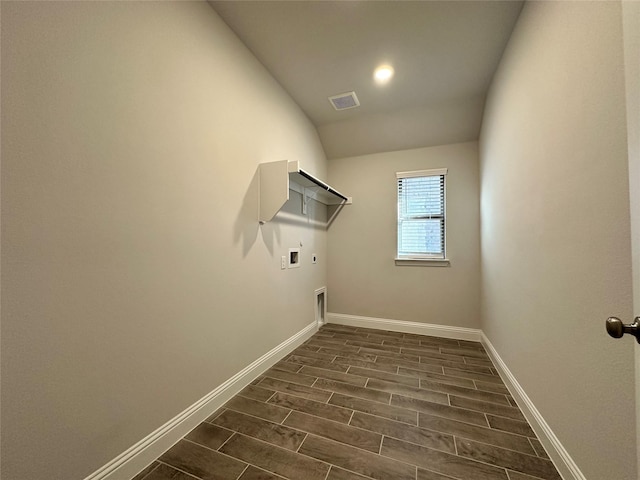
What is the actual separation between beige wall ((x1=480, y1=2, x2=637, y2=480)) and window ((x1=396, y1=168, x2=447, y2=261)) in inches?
53.8

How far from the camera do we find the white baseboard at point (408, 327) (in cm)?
310

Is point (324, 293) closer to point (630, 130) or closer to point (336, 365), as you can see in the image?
point (336, 365)

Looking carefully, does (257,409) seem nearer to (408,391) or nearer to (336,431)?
(336,431)

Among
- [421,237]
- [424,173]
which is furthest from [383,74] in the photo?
[421,237]

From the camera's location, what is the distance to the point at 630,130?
60cm

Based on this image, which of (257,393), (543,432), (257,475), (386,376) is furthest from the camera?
(386,376)

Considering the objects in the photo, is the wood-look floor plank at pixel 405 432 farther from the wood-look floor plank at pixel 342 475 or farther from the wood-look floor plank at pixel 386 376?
the wood-look floor plank at pixel 386 376

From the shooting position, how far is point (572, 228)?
113 centimetres

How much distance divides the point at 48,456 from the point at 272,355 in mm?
1562

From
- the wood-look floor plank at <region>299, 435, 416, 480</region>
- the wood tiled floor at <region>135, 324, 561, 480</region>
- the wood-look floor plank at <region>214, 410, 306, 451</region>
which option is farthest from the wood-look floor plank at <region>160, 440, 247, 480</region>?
the wood-look floor plank at <region>299, 435, 416, 480</region>

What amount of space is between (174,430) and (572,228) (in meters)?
2.32

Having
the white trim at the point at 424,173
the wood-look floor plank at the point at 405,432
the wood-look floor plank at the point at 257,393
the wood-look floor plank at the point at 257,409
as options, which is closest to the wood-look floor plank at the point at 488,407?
the wood-look floor plank at the point at 405,432

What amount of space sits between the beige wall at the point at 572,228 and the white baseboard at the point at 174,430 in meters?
1.97

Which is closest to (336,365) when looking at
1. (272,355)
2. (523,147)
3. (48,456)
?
(272,355)
